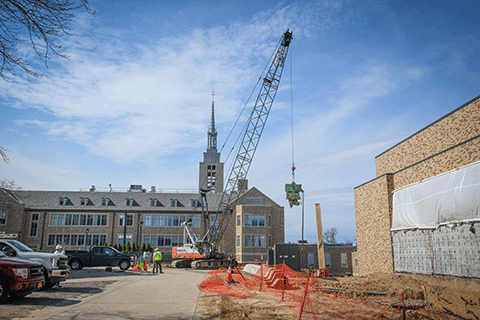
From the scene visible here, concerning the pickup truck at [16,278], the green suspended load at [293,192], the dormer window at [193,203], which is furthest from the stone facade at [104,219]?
the pickup truck at [16,278]

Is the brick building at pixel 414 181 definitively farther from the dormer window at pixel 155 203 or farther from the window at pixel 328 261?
the dormer window at pixel 155 203

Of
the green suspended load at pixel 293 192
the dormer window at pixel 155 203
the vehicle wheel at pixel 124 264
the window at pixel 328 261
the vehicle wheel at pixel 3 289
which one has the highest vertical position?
the dormer window at pixel 155 203

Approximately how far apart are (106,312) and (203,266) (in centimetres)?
2767

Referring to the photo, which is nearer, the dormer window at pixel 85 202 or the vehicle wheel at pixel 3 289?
the vehicle wheel at pixel 3 289

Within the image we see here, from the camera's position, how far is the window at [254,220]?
49.2 metres

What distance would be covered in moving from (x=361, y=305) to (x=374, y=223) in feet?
40.7

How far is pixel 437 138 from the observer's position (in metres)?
18.1

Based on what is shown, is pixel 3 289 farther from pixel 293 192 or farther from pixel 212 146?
pixel 212 146

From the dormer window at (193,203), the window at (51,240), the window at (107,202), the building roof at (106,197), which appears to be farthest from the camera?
the dormer window at (193,203)

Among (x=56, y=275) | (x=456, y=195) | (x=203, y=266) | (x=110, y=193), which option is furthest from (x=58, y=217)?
(x=456, y=195)

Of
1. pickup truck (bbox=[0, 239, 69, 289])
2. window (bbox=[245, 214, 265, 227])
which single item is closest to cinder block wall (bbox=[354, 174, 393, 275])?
pickup truck (bbox=[0, 239, 69, 289])

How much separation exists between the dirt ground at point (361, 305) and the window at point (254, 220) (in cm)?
3463

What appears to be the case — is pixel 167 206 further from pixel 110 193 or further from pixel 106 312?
pixel 106 312

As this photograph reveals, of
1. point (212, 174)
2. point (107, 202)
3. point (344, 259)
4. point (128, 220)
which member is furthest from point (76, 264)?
point (212, 174)
